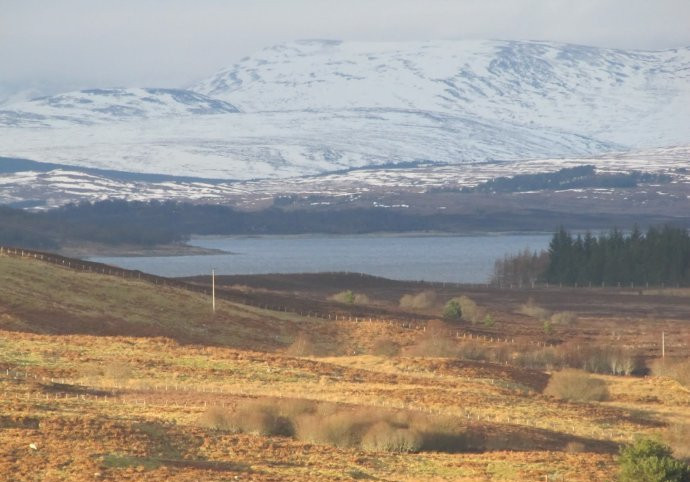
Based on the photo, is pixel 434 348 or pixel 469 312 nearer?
pixel 434 348

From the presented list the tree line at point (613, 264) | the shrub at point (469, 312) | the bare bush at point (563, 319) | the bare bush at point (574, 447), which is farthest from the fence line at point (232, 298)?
the tree line at point (613, 264)

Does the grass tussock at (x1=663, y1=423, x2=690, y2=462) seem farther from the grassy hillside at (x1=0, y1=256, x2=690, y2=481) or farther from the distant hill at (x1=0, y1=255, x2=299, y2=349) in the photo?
the distant hill at (x1=0, y1=255, x2=299, y2=349)

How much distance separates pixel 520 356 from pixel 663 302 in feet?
174

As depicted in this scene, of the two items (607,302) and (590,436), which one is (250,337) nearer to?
(590,436)

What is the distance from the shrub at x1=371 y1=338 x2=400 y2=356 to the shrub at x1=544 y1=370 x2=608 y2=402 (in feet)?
50.3

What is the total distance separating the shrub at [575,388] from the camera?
164ft

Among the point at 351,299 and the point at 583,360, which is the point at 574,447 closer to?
the point at 583,360

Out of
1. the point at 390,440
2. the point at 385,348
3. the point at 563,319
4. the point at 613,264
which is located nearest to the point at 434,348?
the point at 385,348

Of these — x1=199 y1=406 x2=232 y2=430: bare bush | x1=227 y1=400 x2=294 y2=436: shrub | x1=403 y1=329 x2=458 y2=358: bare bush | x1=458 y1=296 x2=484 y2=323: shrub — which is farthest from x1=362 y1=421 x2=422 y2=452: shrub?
x1=458 y1=296 x2=484 y2=323: shrub

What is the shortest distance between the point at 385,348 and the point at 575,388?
699 inches

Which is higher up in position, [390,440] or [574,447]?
[390,440]

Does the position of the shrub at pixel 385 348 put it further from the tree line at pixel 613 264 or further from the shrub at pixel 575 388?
the tree line at pixel 613 264

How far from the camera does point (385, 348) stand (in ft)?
220

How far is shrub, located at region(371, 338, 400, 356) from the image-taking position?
66.4m
